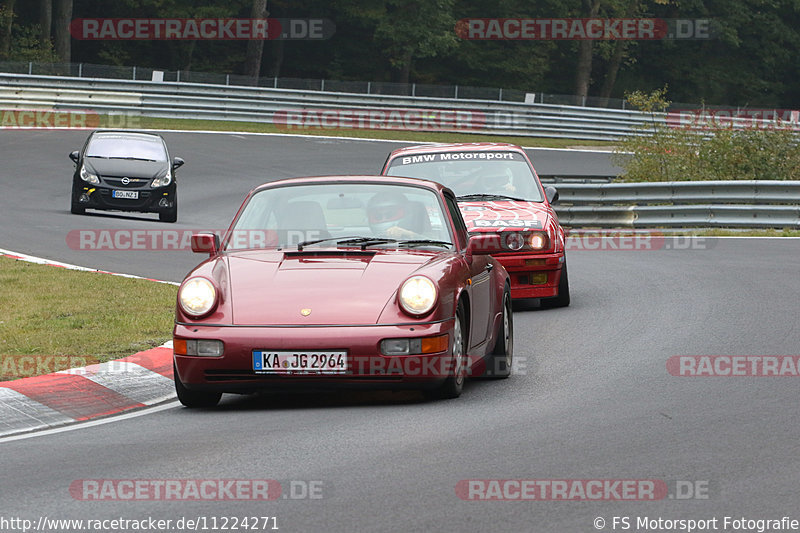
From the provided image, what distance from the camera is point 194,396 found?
7887mm

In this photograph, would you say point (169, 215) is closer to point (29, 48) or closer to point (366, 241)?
point (366, 241)

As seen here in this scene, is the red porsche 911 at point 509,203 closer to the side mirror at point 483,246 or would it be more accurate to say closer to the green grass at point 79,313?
the green grass at point 79,313

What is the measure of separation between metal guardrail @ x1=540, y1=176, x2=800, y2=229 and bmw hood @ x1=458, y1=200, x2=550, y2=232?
28.4ft

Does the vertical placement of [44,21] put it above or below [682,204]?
above

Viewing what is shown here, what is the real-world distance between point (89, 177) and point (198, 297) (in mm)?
15580

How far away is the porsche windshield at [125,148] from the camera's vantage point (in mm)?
23328

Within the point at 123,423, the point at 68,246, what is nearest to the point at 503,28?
the point at 68,246

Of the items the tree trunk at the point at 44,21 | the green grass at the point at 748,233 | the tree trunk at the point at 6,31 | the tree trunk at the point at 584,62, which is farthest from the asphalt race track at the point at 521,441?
the tree trunk at the point at 584,62

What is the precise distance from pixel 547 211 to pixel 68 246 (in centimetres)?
747

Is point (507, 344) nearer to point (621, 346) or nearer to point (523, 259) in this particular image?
point (621, 346)

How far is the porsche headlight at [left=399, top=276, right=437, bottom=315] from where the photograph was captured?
301 inches

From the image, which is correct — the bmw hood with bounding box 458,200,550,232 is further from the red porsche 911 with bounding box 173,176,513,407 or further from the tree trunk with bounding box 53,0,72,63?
the tree trunk with bounding box 53,0,72,63

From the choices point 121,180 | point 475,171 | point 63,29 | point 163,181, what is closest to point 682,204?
point 163,181

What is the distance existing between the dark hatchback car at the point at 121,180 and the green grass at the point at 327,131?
16.6 meters
